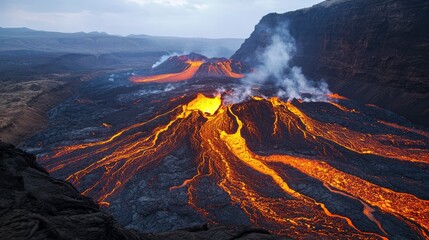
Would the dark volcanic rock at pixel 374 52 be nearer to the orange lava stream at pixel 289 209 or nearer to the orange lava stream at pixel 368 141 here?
the orange lava stream at pixel 368 141

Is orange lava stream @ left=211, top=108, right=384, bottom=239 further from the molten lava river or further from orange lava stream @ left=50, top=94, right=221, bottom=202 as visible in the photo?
orange lava stream @ left=50, top=94, right=221, bottom=202

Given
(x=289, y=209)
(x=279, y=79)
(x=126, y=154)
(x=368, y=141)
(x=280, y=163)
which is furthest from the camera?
(x=279, y=79)

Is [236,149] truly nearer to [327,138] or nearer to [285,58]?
[327,138]

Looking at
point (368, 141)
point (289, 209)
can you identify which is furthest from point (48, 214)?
point (368, 141)

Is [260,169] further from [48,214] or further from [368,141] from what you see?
[48,214]

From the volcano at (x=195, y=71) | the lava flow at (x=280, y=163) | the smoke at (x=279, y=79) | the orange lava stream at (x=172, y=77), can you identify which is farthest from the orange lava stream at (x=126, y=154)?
the volcano at (x=195, y=71)

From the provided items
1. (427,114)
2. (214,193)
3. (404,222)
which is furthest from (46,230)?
(427,114)

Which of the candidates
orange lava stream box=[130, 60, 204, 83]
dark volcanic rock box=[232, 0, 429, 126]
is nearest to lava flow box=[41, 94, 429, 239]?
dark volcanic rock box=[232, 0, 429, 126]
